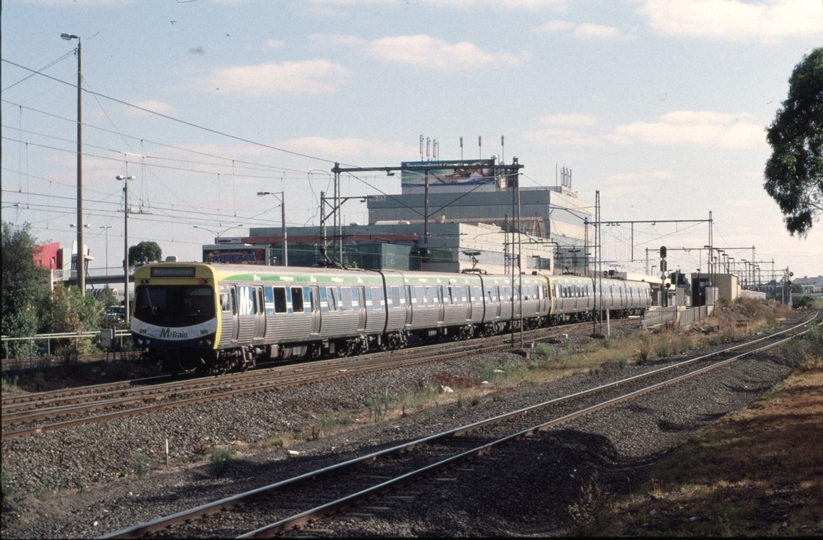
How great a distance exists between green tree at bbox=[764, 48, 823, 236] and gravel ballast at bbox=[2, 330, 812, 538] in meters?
6.04

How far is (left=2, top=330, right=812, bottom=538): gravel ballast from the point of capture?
9.20m

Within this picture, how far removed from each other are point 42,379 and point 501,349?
57.5 ft

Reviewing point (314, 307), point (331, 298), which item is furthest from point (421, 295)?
point (314, 307)

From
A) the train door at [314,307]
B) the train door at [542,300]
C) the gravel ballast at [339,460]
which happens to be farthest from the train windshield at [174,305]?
the train door at [542,300]

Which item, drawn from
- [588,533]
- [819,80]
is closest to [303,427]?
[588,533]

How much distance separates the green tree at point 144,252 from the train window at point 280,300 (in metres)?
112

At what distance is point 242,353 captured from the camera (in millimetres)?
23016

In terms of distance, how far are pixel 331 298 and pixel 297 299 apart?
6.95 ft

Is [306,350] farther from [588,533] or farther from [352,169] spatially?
[588,533]

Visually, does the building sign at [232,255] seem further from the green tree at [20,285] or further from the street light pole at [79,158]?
the street light pole at [79,158]

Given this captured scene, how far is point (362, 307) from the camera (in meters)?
29.1

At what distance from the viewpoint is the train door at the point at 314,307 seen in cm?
2591

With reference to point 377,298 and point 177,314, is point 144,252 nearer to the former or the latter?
point 377,298

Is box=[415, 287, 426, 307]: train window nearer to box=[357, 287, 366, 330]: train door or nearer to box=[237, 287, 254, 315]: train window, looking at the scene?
box=[357, 287, 366, 330]: train door
